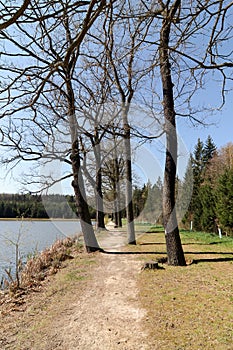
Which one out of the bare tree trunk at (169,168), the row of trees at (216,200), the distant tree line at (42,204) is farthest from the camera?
the row of trees at (216,200)

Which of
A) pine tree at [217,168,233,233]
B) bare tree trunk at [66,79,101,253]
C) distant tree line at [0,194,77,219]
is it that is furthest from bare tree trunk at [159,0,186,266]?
pine tree at [217,168,233,233]

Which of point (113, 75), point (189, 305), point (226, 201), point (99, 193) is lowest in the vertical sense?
point (189, 305)

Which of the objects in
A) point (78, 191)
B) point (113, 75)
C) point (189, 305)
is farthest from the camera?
point (113, 75)

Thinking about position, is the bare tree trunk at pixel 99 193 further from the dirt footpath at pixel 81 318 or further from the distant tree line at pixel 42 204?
the dirt footpath at pixel 81 318

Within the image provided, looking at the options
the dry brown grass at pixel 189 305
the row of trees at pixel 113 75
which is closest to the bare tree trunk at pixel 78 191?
the row of trees at pixel 113 75

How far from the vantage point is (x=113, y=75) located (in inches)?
366

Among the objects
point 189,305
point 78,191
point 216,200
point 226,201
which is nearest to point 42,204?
point 78,191

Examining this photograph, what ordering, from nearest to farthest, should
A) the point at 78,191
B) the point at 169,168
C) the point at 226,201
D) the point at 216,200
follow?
the point at 169,168, the point at 78,191, the point at 226,201, the point at 216,200

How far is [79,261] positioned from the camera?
708 cm

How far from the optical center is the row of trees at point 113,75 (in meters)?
3.04

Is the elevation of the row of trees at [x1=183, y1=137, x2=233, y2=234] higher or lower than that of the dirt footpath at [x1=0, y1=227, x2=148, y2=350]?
higher

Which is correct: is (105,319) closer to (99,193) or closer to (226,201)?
(99,193)

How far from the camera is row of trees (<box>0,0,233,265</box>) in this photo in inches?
120

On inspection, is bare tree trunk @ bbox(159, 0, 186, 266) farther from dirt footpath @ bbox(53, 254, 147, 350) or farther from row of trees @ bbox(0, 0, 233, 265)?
dirt footpath @ bbox(53, 254, 147, 350)
